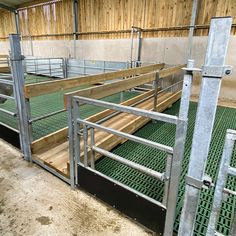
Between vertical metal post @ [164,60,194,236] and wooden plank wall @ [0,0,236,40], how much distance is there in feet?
15.3

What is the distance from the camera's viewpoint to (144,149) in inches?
94.5

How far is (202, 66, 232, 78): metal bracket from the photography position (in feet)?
2.55

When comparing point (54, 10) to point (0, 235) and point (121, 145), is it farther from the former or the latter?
point (0, 235)

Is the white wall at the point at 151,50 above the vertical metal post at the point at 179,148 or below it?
above

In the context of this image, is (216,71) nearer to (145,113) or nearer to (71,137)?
(145,113)

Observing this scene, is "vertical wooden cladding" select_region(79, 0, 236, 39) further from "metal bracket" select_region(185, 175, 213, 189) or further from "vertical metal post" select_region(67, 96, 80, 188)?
"metal bracket" select_region(185, 175, 213, 189)

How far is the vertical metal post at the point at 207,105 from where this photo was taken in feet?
2.46

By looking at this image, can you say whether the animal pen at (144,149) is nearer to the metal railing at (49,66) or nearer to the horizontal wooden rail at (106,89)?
the horizontal wooden rail at (106,89)

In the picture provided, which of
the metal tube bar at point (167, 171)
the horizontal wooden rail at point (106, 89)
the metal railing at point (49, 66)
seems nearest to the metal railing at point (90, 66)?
the metal railing at point (49, 66)

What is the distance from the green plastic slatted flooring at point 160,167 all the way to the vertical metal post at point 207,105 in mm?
493

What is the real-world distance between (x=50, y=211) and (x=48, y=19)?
26.6 feet

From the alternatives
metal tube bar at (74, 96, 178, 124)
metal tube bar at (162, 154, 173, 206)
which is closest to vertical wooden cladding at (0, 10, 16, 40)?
metal tube bar at (74, 96, 178, 124)

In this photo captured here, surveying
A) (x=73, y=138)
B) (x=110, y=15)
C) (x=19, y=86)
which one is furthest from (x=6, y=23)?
(x=73, y=138)

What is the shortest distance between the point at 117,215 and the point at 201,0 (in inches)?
206
